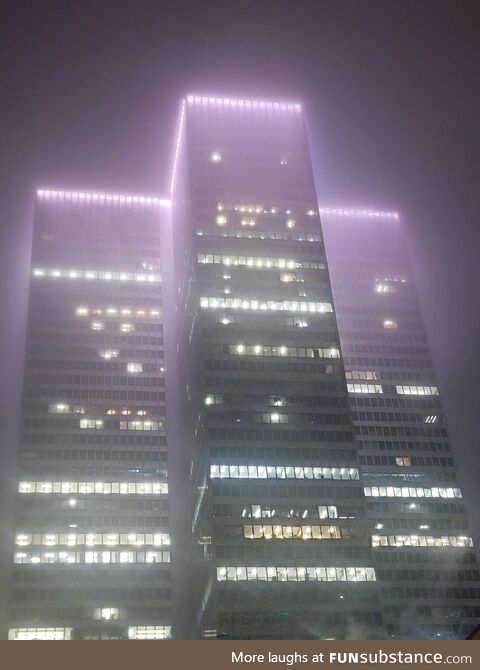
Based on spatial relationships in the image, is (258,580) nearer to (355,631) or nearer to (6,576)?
(355,631)

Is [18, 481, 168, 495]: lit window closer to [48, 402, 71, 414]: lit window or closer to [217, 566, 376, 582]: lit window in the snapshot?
[48, 402, 71, 414]: lit window

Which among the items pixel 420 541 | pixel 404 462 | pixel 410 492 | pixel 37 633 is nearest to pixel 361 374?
pixel 404 462

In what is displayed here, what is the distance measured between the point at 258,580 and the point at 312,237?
7435cm

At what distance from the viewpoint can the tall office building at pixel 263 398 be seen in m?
119

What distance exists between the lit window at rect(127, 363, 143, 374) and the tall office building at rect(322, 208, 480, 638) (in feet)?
172

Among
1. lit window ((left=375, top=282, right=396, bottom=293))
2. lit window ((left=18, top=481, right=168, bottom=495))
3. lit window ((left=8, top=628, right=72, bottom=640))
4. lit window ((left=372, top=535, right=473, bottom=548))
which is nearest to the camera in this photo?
lit window ((left=8, top=628, right=72, bottom=640))

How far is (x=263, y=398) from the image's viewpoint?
13575 centimetres

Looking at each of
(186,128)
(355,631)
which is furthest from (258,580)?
(186,128)

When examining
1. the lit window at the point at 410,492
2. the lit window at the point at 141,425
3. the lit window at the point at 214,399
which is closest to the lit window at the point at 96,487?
the lit window at the point at 141,425

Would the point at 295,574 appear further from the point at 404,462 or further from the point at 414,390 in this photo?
the point at 414,390

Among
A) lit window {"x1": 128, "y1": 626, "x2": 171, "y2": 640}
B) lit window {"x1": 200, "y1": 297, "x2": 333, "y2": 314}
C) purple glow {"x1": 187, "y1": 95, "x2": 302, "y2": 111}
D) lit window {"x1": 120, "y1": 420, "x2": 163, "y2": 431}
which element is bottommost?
lit window {"x1": 128, "y1": 626, "x2": 171, "y2": 640}

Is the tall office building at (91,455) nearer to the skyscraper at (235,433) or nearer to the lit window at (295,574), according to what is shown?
the skyscraper at (235,433)

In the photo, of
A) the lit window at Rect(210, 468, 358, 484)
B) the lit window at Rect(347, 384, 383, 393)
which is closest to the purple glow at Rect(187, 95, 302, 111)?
the lit window at Rect(347, 384, 383, 393)

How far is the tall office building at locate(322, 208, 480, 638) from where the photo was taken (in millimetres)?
154125
